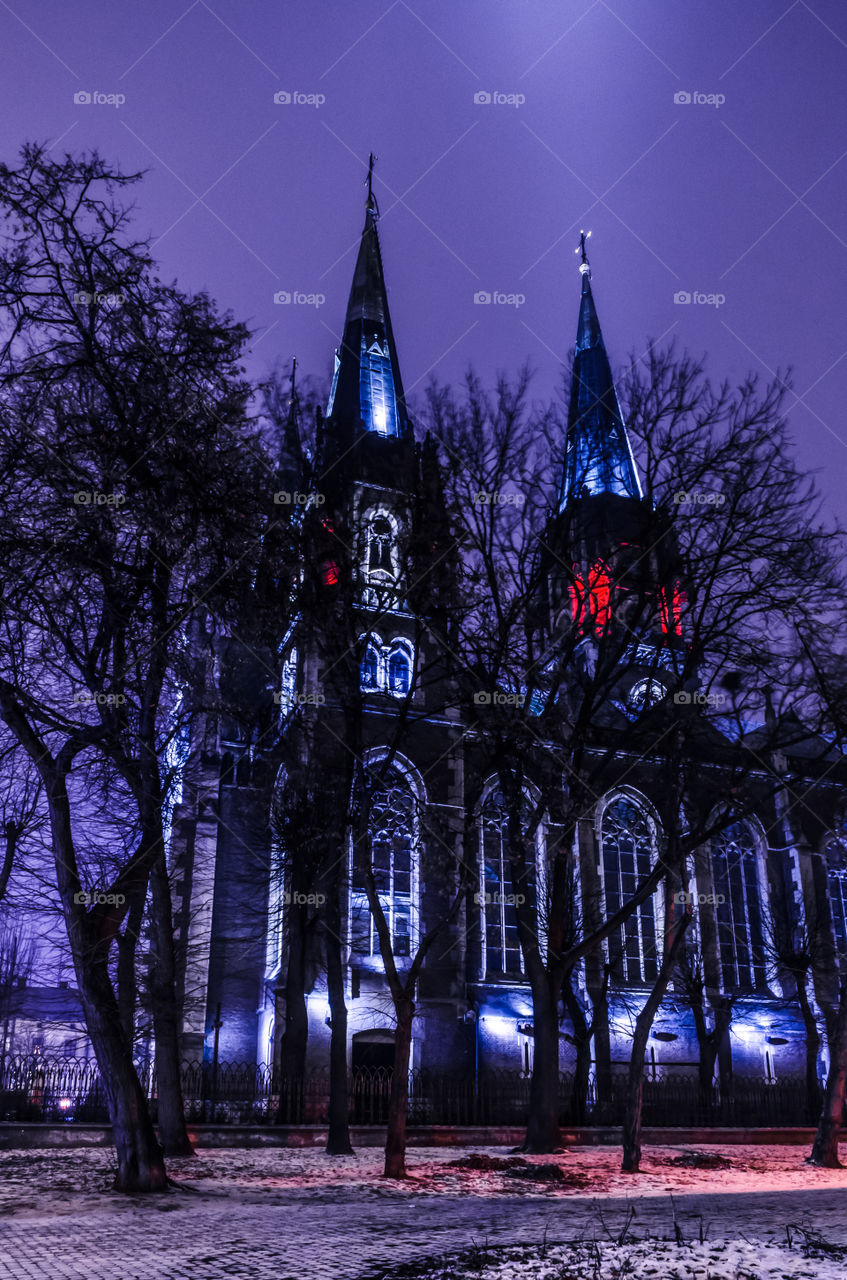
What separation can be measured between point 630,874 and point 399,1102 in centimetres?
2288

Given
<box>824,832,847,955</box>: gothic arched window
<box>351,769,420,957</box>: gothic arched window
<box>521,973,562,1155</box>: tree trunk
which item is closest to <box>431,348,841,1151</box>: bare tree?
<box>521,973,562,1155</box>: tree trunk

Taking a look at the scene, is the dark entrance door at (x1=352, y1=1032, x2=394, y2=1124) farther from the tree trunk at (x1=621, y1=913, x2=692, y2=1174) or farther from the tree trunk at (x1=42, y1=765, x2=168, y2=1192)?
the tree trunk at (x1=42, y1=765, x2=168, y2=1192)

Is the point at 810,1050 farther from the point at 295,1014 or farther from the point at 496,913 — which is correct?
the point at 295,1014

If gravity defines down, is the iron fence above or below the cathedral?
below

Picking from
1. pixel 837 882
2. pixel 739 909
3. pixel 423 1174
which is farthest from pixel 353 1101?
pixel 837 882

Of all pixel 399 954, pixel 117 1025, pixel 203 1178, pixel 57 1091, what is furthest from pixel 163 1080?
pixel 399 954

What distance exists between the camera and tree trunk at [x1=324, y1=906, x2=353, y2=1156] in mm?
18031

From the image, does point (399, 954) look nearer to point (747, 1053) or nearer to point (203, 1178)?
point (747, 1053)

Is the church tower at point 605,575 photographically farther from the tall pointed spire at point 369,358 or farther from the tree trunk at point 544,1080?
the tall pointed spire at point 369,358

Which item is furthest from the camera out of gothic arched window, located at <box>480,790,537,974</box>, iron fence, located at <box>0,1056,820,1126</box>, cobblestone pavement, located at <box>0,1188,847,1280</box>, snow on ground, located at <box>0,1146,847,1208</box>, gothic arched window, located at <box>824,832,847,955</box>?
gothic arched window, located at <box>824,832,847,955</box>

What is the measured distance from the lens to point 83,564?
11367 millimetres

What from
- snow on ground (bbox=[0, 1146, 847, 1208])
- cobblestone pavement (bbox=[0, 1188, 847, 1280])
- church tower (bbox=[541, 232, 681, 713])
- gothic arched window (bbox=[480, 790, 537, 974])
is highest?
church tower (bbox=[541, 232, 681, 713])

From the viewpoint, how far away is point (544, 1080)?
18000 millimetres

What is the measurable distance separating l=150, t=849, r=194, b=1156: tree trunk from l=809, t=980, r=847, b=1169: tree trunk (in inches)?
406
